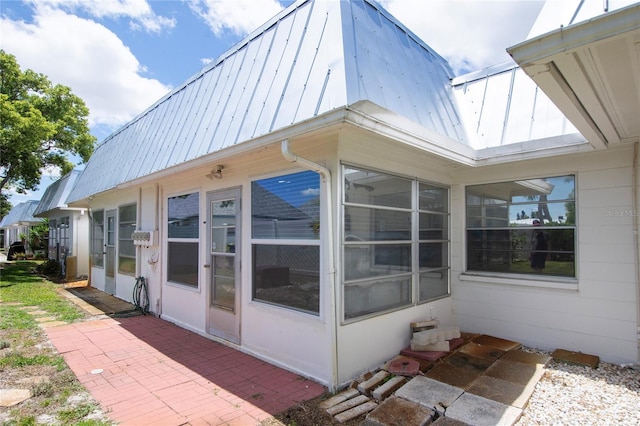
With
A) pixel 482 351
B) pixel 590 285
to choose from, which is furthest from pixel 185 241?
pixel 590 285

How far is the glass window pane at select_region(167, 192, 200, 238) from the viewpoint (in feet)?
19.9

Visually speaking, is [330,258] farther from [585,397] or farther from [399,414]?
[585,397]

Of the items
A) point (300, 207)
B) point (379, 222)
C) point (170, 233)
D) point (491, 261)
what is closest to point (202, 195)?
point (170, 233)

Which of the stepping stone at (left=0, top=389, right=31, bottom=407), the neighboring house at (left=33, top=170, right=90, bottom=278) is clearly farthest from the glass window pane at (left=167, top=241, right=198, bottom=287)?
the neighboring house at (left=33, top=170, right=90, bottom=278)

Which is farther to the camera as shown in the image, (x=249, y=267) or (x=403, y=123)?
(x=249, y=267)

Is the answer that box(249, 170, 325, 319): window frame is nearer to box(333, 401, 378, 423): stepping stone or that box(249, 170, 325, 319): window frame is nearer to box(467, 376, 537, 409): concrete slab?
box(333, 401, 378, 423): stepping stone

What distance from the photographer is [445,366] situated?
411 cm

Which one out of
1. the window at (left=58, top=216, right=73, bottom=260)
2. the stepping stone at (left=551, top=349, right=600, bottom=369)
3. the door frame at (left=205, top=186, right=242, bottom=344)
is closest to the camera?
the stepping stone at (left=551, top=349, right=600, bottom=369)

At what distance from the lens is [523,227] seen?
5.14m

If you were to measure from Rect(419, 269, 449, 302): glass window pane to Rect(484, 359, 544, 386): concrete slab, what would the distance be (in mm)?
1233

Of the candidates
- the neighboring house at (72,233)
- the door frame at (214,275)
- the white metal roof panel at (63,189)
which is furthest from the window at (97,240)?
the door frame at (214,275)

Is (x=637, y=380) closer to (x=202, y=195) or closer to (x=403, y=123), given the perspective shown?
(x=403, y=123)

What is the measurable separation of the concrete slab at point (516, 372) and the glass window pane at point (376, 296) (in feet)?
4.08

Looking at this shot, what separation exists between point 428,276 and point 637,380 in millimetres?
2467
